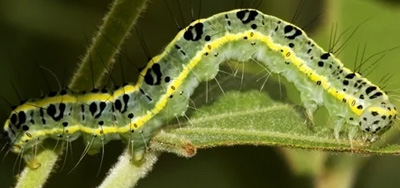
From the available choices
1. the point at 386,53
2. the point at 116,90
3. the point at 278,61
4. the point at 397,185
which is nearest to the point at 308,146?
the point at 278,61

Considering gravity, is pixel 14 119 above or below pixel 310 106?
below

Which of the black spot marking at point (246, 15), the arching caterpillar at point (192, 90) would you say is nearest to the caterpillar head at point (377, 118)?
the arching caterpillar at point (192, 90)

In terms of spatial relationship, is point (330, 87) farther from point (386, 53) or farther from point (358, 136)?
point (386, 53)

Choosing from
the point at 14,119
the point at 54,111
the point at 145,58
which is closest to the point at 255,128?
the point at 54,111

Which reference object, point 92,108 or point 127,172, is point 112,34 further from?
point 127,172

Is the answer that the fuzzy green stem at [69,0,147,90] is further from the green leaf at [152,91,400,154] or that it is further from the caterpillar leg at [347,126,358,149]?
the caterpillar leg at [347,126,358,149]

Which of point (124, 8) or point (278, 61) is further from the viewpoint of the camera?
point (278, 61)

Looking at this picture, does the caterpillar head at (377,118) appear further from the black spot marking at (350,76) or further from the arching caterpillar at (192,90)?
the black spot marking at (350,76)

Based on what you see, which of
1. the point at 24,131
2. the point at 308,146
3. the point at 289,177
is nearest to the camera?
the point at 308,146

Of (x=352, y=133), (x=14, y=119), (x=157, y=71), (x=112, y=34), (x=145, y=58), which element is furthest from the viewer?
(x=145, y=58)
